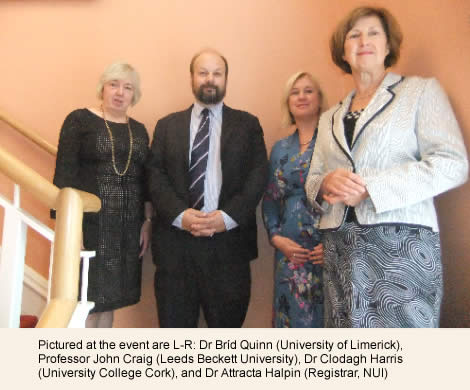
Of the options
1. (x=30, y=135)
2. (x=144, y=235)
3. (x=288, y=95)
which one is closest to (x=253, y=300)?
(x=144, y=235)

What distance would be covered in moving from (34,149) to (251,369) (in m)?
1.86

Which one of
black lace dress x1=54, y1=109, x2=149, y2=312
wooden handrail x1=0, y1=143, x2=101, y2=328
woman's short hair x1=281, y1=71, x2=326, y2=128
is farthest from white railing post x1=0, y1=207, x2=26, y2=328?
woman's short hair x1=281, y1=71, x2=326, y2=128

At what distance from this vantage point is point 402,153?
3.89 feet

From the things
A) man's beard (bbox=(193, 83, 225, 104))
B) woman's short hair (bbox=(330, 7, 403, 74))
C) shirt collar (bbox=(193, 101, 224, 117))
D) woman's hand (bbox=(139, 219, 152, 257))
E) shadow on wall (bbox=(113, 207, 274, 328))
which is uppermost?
woman's short hair (bbox=(330, 7, 403, 74))

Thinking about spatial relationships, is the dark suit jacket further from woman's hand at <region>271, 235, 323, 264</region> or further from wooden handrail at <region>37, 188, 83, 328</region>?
wooden handrail at <region>37, 188, 83, 328</region>

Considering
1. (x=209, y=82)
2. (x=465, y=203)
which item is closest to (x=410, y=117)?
(x=465, y=203)

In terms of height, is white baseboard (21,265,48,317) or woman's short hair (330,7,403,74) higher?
woman's short hair (330,7,403,74)

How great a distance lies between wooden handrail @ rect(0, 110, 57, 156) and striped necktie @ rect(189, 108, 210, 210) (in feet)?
2.55

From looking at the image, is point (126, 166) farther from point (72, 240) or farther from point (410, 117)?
point (410, 117)

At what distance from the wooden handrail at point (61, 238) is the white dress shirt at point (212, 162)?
0.73 m

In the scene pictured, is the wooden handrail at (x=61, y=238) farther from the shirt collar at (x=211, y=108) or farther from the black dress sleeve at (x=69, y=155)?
the shirt collar at (x=211, y=108)

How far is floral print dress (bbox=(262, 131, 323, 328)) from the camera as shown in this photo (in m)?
1.60

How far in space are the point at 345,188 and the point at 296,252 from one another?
518 mm

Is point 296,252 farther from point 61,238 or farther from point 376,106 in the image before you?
point 61,238
